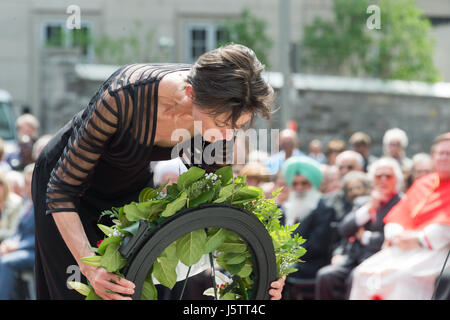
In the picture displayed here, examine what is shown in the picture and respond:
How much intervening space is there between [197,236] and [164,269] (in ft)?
0.49

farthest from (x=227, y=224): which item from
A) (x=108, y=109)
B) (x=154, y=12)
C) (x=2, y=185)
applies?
(x=154, y=12)

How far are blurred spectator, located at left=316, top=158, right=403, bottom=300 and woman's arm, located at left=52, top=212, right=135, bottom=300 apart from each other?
327cm

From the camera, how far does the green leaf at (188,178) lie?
2.06m

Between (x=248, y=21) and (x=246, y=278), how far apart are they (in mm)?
12943

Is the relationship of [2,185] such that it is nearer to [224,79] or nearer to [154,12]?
[224,79]

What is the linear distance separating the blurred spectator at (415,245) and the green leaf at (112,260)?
296 cm

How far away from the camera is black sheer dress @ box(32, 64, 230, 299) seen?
2.35m

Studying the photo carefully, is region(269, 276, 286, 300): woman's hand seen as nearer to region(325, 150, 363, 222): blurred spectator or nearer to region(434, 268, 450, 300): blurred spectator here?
region(434, 268, 450, 300): blurred spectator

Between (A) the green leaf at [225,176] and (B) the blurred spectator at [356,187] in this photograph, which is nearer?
(A) the green leaf at [225,176]

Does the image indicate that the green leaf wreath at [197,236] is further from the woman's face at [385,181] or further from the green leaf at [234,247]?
the woman's face at [385,181]

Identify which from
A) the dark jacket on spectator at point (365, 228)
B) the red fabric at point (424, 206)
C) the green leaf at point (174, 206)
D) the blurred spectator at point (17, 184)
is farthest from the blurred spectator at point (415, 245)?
the blurred spectator at point (17, 184)

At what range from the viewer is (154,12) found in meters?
15.5

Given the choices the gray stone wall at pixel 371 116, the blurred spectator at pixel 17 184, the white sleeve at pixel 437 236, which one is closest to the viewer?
the white sleeve at pixel 437 236
